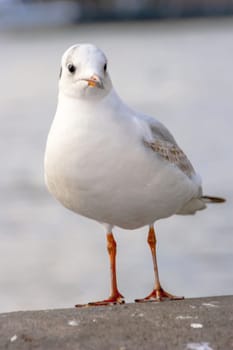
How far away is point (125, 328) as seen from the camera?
3.89 metres

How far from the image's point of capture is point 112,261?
189 inches

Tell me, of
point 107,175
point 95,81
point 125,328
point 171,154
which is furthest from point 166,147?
point 125,328

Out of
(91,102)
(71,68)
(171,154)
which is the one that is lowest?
(171,154)

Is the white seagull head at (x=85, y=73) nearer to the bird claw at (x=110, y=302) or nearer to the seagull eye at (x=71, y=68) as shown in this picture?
the seagull eye at (x=71, y=68)

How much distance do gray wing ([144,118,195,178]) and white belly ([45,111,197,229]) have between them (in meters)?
0.05

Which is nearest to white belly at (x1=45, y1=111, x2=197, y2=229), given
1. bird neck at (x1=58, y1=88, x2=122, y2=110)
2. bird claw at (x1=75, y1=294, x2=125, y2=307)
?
bird neck at (x1=58, y1=88, x2=122, y2=110)

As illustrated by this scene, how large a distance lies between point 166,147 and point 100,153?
1.60 ft

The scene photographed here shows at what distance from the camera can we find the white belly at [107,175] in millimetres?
4137

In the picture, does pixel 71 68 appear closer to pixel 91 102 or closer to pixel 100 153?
pixel 91 102

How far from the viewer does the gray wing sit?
4402 millimetres

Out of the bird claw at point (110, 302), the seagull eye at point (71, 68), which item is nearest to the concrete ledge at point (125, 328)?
the bird claw at point (110, 302)

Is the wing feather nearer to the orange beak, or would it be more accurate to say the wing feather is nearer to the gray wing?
the gray wing

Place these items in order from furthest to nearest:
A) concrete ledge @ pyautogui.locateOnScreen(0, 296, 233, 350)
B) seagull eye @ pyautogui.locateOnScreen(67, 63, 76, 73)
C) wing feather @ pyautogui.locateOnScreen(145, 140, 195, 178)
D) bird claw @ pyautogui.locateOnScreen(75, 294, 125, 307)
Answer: bird claw @ pyautogui.locateOnScreen(75, 294, 125, 307)
wing feather @ pyautogui.locateOnScreen(145, 140, 195, 178)
seagull eye @ pyautogui.locateOnScreen(67, 63, 76, 73)
concrete ledge @ pyautogui.locateOnScreen(0, 296, 233, 350)

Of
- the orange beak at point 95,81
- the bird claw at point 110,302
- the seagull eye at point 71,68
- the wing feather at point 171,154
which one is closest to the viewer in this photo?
the orange beak at point 95,81
